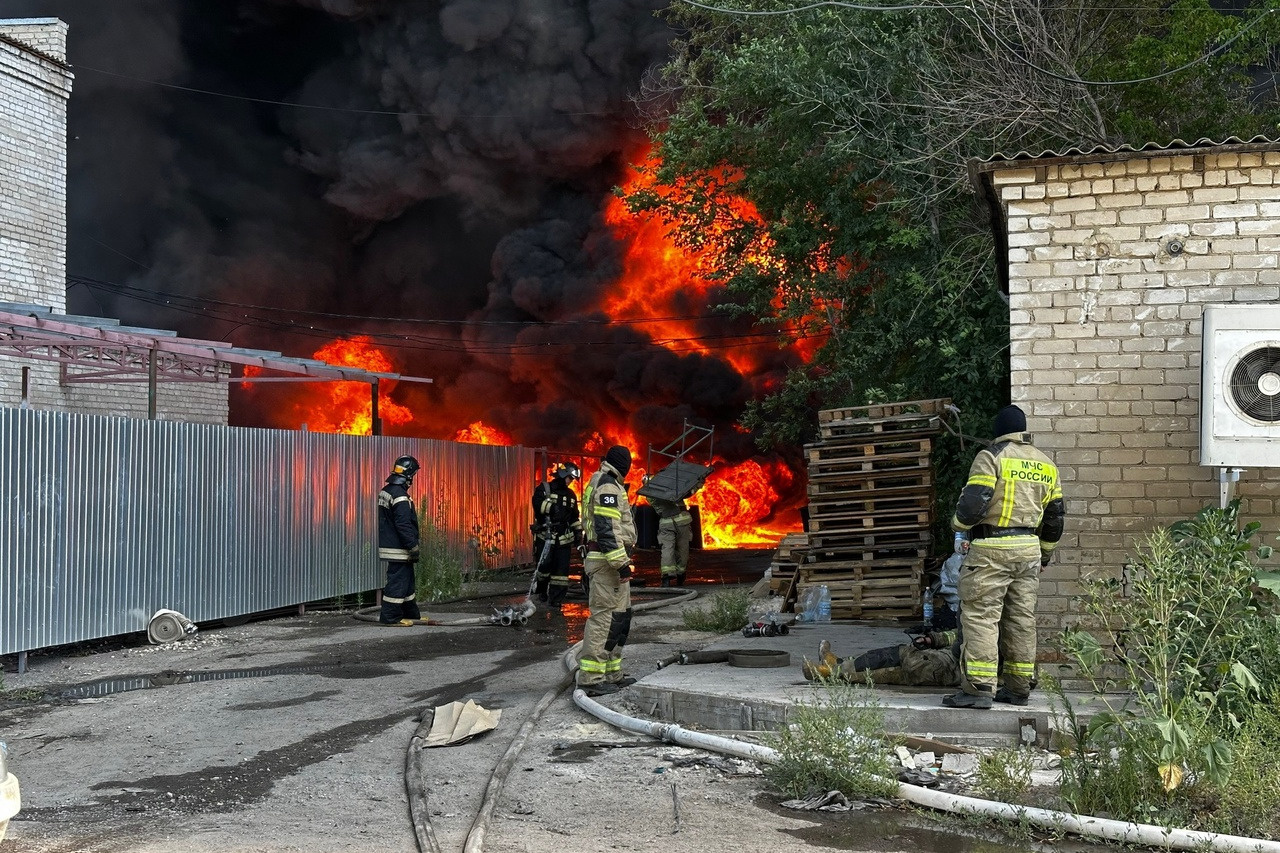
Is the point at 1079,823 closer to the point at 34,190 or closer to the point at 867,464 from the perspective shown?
the point at 867,464

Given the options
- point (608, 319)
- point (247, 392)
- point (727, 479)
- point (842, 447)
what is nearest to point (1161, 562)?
point (842, 447)

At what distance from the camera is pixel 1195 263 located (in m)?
6.74

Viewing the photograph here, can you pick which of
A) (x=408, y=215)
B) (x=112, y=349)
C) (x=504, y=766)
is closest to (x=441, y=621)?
(x=112, y=349)

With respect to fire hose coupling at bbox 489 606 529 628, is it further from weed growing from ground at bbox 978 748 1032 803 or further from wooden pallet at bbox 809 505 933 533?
weed growing from ground at bbox 978 748 1032 803

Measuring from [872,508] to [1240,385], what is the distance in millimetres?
5151

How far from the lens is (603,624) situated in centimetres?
779

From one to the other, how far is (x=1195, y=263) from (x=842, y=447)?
4815 millimetres

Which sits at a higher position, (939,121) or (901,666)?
(939,121)

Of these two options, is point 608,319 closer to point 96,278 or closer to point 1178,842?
point 96,278

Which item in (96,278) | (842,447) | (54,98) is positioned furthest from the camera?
(96,278)

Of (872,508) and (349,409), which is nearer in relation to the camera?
(872,508)

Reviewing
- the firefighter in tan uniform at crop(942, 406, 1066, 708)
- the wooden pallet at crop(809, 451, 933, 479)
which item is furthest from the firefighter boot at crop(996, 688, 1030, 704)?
the wooden pallet at crop(809, 451, 933, 479)

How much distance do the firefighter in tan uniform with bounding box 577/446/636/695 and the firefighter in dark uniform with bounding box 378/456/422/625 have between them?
4.33 meters

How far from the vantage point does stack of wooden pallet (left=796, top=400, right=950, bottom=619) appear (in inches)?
425
